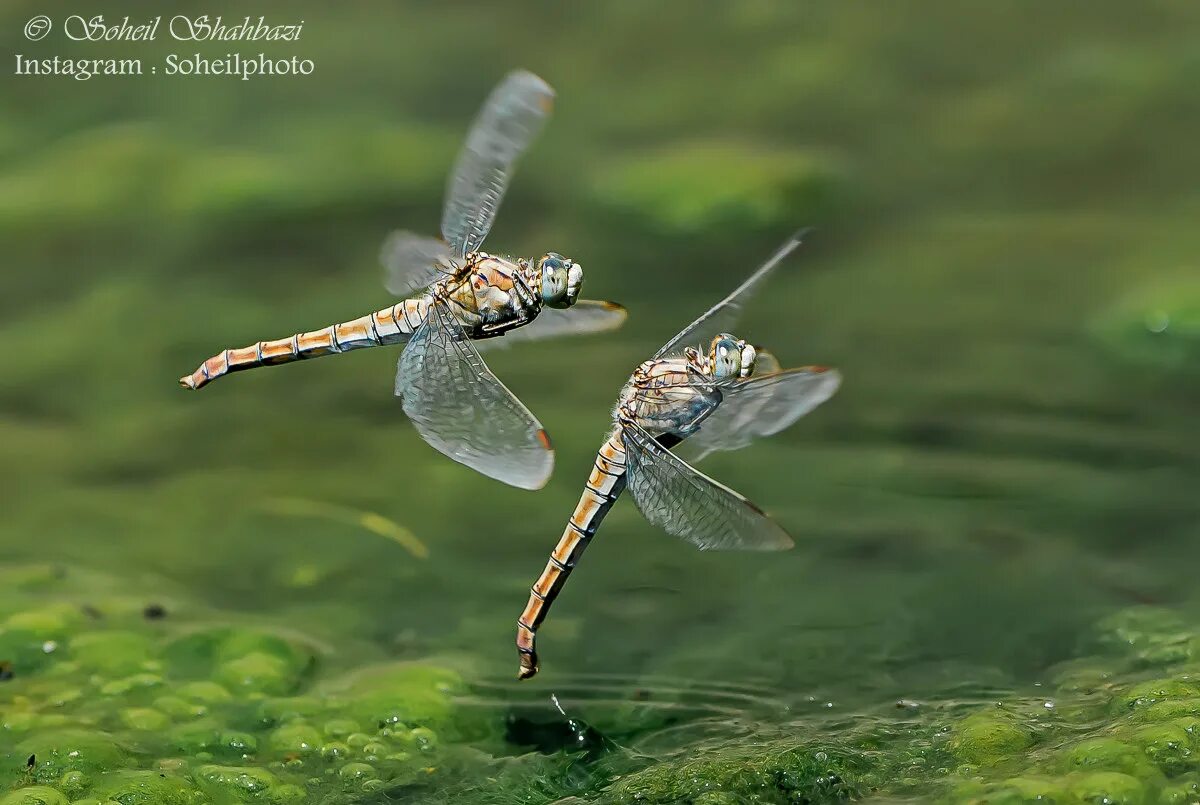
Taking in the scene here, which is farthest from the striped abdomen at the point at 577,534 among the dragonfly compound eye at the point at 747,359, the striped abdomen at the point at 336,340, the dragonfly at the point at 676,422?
the striped abdomen at the point at 336,340

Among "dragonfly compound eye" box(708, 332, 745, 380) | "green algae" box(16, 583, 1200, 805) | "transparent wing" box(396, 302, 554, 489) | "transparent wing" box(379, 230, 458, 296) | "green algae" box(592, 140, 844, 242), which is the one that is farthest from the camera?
"green algae" box(592, 140, 844, 242)

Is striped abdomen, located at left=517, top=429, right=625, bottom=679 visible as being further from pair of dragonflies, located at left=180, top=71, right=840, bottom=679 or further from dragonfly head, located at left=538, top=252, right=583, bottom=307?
dragonfly head, located at left=538, top=252, right=583, bottom=307

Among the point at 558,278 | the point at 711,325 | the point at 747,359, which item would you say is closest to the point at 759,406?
the point at 747,359

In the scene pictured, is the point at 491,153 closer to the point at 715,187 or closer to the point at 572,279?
the point at 572,279

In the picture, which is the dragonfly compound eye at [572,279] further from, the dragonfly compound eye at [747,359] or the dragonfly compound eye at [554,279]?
the dragonfly compound eye at [747,359]

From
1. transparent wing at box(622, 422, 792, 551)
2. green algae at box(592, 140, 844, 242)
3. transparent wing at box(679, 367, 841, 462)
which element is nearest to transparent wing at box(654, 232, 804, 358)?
transparent wing at box(679, 367, 841, 462)
